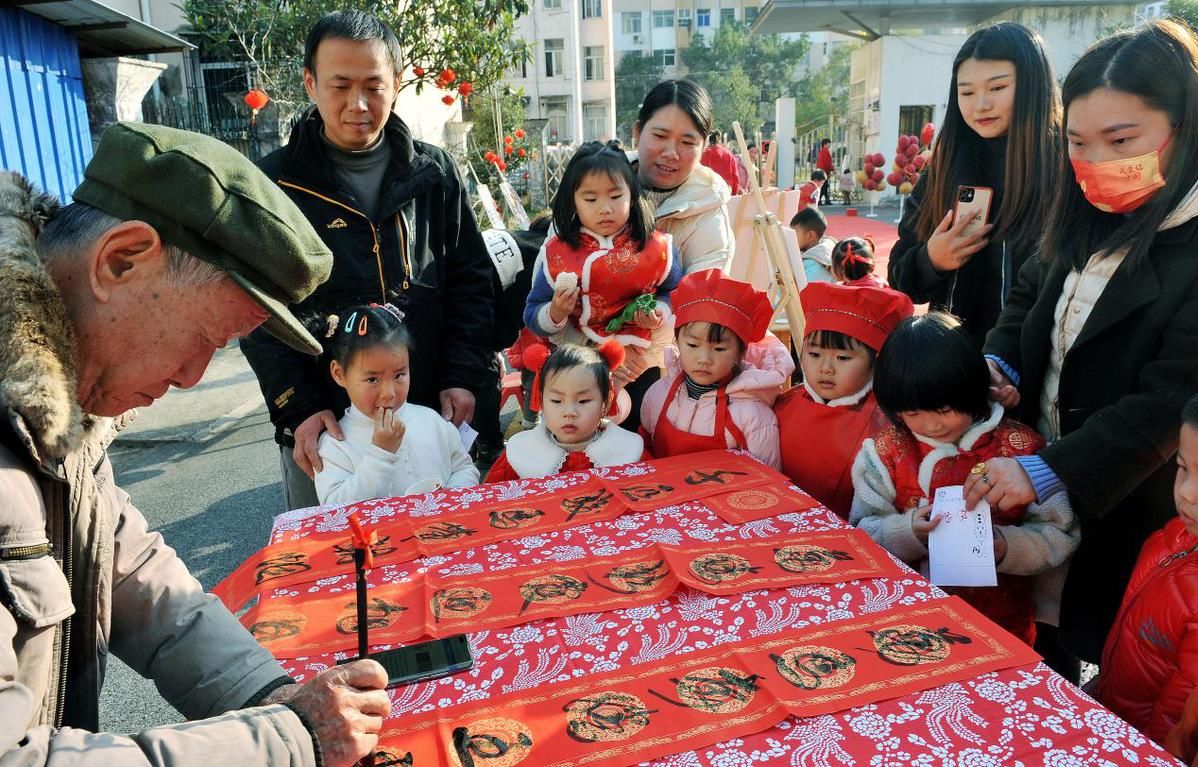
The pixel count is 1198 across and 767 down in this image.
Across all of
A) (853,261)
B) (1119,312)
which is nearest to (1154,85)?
(1119,312)

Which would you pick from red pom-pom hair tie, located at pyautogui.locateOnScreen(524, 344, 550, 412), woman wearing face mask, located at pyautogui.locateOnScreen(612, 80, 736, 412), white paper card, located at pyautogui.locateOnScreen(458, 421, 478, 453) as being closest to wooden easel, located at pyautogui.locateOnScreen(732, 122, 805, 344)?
woman wearing face mask, located at pyautogui.locateOnScreen(612, 80, 736, 412)

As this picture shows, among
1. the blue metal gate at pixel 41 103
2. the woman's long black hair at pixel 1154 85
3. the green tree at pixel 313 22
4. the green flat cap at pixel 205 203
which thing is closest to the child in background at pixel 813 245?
the woman's long black hair at pixel 1154 85

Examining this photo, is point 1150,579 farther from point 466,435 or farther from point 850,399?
point 466,435

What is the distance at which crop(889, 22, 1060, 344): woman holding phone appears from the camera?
220 cm

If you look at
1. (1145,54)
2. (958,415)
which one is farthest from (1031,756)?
(1145,54)

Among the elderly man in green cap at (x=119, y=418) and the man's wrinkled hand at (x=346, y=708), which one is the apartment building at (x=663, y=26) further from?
the man's wrinkled hand at (x=346, y=708)

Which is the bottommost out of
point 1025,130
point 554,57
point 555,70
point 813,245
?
point 813,245

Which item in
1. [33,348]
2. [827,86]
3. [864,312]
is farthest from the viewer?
[827,86]

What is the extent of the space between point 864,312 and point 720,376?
48 centimetres

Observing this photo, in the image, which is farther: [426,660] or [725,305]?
[725,305]

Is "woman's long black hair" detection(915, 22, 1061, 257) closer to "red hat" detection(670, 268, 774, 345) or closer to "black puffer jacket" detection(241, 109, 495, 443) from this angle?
"red hat" detection(670, 268, 774, 345)

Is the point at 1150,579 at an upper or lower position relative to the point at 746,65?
lower

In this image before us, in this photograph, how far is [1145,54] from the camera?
160 centimetres

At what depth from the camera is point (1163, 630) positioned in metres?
1.41
